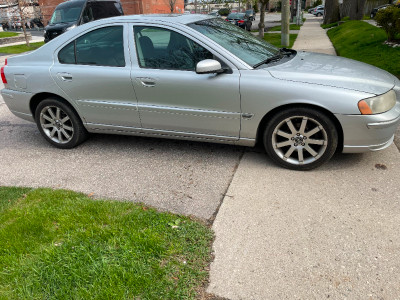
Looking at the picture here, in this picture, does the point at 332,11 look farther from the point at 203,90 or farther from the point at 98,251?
the point at 98,251

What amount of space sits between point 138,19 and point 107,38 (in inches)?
17.3

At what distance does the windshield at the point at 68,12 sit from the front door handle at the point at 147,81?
10835 mm

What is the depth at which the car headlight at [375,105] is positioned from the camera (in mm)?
3387

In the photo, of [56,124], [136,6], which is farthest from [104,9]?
[136,6]

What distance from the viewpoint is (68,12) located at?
13586mm

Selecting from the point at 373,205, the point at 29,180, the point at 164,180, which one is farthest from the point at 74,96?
the point at 373,205

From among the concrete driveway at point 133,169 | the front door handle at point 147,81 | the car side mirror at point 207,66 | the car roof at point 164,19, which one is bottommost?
the concrete driveway at point 133,169

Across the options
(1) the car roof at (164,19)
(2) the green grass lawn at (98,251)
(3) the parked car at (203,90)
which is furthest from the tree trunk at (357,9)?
(2) the green grass lawn at (98,251)

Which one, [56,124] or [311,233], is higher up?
[56,124]

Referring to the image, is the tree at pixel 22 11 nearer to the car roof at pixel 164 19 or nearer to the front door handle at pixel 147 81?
the car roof at pixel 164 19

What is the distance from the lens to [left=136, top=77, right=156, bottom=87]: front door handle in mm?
3986

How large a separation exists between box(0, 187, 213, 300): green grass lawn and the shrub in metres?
8.81

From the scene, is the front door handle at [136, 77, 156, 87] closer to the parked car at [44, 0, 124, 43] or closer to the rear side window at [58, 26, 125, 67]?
the rear side window at [58, 26, 125, 67]

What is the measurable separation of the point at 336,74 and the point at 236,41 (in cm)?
122
